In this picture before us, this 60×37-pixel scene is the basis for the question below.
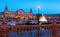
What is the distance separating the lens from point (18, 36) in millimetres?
6223

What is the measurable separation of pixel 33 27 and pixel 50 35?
2.74 ft

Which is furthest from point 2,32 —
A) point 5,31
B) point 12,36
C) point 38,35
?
point 38,35

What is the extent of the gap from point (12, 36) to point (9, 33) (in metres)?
0.38

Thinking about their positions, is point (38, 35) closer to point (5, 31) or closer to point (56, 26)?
point (56, 26)

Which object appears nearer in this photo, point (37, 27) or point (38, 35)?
point (37, 27)

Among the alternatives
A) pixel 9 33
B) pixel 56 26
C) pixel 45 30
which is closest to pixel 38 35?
pixel 45 30

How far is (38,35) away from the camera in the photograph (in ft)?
22.5

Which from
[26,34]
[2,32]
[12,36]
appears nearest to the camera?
[2,32]

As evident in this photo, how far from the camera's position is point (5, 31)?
565 centimetres

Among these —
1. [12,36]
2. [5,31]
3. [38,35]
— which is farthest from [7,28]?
[38,35]

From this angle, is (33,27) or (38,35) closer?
(33,27)

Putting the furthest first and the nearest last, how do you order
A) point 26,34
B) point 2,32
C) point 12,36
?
point 26,34 → point 12,36 → point 2,32

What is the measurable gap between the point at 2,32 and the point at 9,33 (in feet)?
0.92

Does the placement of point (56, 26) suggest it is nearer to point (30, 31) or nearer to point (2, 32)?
point (30, 31)
